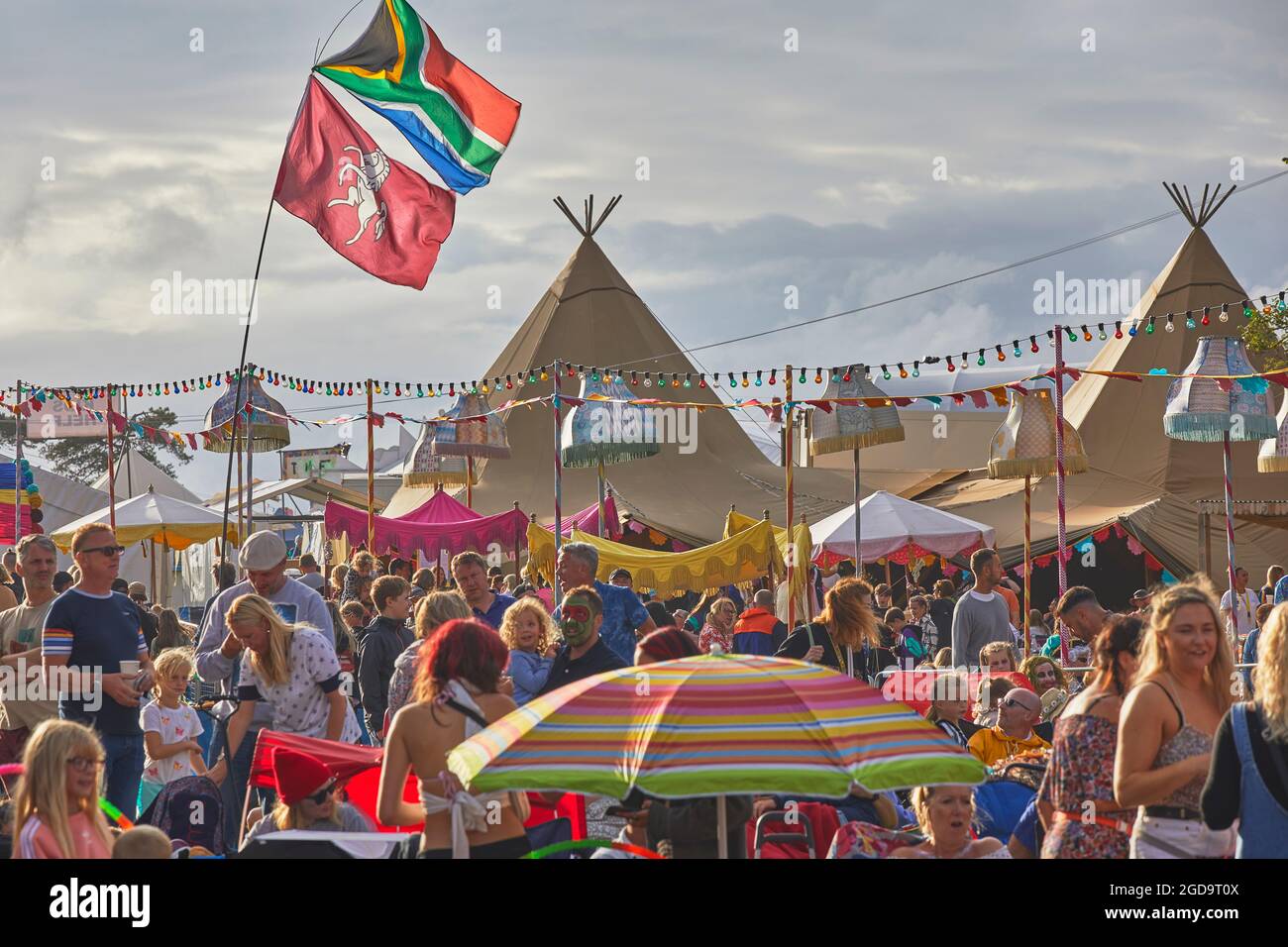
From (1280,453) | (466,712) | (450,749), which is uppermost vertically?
(1280,453)

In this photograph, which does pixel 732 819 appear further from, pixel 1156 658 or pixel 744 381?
pixel 744 381

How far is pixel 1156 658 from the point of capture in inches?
168

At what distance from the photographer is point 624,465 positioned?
2898 centimetres

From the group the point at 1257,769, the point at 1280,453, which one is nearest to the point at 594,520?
the point at 1280,453

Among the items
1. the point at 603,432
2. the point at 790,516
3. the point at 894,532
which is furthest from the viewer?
the point at 894,532

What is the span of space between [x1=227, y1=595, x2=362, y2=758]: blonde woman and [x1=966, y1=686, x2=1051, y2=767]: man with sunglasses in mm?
2717

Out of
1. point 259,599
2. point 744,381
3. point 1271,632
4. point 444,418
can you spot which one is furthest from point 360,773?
point 444,418

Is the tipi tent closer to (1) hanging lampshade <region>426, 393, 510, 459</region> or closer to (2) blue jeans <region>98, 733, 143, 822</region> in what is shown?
(1) hanging lampshade <region>426, 393, 510, 459</region>

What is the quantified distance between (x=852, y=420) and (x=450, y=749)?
1296cm

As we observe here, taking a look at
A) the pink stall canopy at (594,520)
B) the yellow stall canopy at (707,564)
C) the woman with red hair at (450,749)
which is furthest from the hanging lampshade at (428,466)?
the woman with red hair at (450,749)

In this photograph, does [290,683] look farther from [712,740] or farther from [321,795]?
[712,740]
